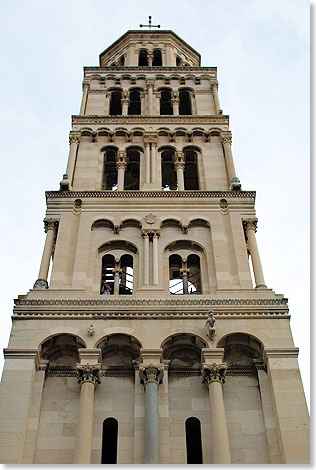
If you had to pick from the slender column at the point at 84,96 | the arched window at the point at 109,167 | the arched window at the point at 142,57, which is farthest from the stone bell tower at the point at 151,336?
the arched window at the point at 142,57

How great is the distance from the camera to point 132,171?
34.1m

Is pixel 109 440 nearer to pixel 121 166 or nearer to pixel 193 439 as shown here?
pixel 193 439

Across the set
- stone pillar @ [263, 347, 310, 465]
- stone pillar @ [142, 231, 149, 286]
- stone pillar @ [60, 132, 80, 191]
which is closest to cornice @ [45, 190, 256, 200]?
stone pillar @ [60, 132, 80, 191]

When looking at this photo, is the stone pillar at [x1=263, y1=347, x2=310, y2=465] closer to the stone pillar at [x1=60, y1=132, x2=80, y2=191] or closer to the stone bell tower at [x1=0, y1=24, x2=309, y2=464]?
the stone bell tower at [x1=0, y1=24, x2=309, y2=464]

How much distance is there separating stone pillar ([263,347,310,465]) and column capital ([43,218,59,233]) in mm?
10407

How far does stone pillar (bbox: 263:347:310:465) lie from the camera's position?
1986 cm

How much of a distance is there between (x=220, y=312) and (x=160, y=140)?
12605 millimetres

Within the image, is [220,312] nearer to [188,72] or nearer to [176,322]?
[176,322]

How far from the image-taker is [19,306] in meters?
24.0

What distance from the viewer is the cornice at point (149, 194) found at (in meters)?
29.6

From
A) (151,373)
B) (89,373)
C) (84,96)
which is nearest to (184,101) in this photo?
(84,96)

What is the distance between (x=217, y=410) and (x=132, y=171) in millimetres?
16019

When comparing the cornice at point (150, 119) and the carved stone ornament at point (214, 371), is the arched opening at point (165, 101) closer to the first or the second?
the cornice at point (150, 119)

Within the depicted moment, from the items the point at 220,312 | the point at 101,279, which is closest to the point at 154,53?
the point at 101,279
